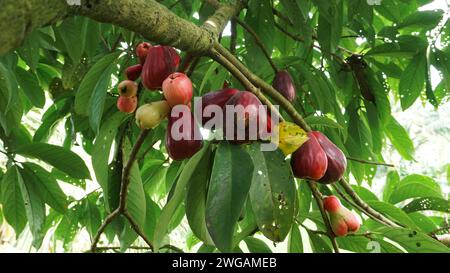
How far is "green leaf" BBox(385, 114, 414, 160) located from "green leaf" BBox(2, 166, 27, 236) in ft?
3.53

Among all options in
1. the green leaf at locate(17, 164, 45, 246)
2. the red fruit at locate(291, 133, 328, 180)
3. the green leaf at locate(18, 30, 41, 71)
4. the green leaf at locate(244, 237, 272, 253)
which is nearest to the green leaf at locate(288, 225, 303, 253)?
the green leaf at locate(244, 237, 272, 253)

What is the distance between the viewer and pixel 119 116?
102cm

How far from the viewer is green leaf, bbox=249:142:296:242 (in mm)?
679

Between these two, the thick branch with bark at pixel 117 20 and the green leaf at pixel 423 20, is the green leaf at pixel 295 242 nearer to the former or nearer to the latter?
the thick branch with bark at pixel 117 20

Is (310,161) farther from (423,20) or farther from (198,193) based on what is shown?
(423,20)

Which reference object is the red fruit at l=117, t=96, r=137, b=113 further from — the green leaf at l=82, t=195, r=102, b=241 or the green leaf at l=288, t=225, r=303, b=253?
the green leaf at l=82, t=195, r=102, b=241

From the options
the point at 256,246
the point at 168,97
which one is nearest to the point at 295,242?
the point at 256,246

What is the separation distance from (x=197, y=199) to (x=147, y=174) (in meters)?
0.84

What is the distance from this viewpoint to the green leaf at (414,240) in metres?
0.93

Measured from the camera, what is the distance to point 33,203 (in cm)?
120

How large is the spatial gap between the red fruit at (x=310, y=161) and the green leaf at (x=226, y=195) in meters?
0.12

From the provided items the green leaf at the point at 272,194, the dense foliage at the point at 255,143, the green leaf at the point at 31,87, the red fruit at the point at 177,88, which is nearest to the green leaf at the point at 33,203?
the dense foliage at the point at 255,143

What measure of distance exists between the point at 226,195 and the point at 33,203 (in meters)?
0.72

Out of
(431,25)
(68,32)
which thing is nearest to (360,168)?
(431,25)
